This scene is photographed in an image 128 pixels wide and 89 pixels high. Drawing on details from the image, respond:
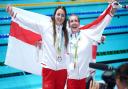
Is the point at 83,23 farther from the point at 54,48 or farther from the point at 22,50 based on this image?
the point at 54,48

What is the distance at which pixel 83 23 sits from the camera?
884 centimetres

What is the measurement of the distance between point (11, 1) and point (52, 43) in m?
9.78

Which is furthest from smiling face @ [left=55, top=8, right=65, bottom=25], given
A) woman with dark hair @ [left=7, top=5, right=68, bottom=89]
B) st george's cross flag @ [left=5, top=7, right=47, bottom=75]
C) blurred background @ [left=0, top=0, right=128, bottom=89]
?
blurred background @ [left=0, top=0, right=128, bottom=89]

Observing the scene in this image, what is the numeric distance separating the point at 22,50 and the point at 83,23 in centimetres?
497

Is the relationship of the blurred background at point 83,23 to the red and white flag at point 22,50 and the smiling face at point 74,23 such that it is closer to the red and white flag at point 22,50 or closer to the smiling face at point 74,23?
the red and white flag at point 22,50

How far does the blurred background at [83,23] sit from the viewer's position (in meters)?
5.06

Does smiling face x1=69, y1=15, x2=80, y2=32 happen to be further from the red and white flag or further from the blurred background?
the blurred background

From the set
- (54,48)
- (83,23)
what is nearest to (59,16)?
(54,48)

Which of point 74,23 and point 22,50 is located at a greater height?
point 74,23

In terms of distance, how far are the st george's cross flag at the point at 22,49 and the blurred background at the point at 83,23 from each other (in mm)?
806

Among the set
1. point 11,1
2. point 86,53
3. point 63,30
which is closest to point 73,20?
point 63,30

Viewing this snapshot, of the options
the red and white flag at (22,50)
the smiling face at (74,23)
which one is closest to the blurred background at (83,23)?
the red and white flag at (22,50)

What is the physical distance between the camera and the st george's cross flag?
3.92 metres

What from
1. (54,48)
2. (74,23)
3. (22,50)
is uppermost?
(74,23)
